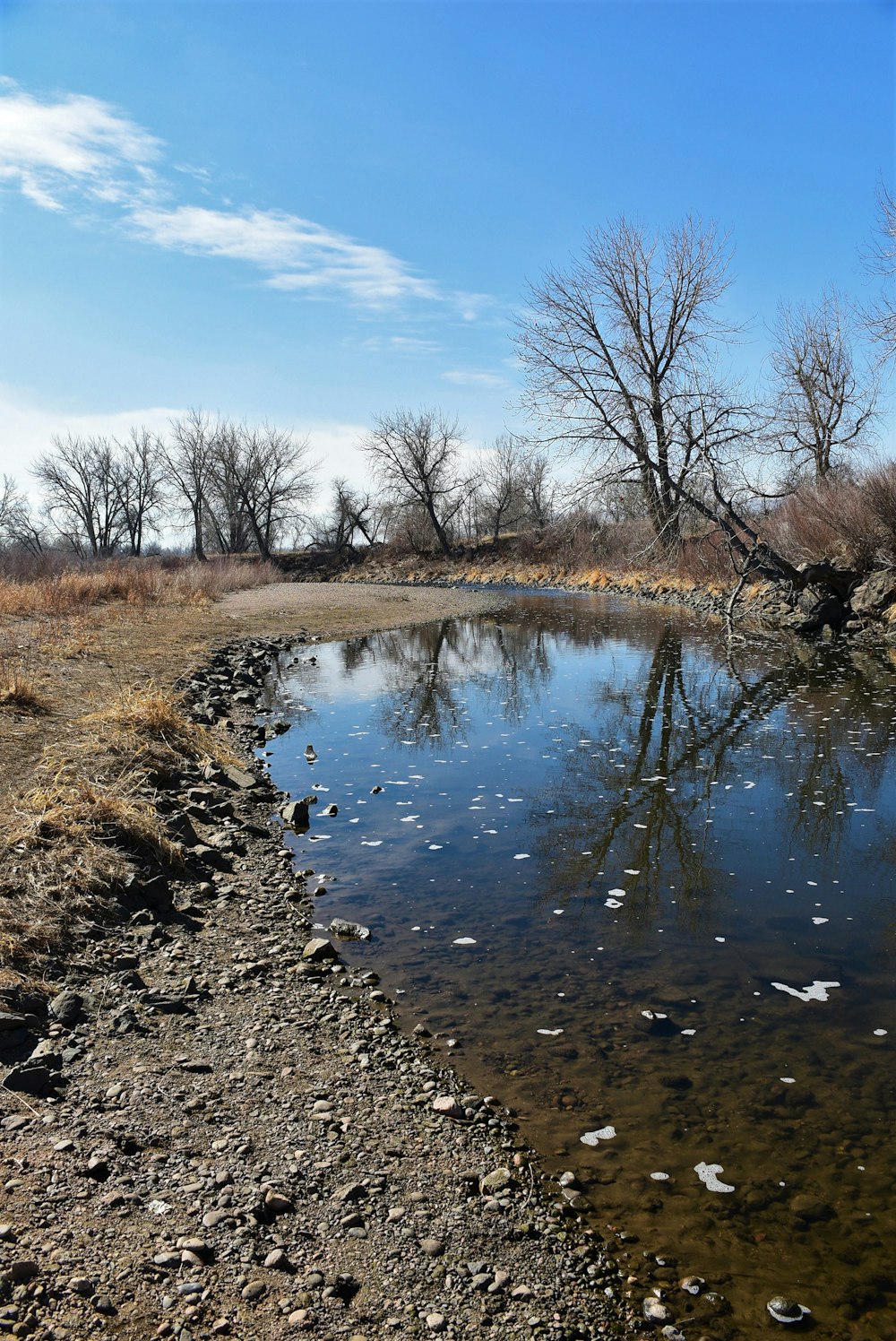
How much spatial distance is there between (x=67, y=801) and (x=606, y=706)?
869cm

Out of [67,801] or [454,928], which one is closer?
[454,928]

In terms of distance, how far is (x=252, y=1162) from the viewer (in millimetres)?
3334

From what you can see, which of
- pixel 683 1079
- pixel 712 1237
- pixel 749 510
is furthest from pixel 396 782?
pixel 749 510

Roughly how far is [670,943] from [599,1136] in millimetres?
1891

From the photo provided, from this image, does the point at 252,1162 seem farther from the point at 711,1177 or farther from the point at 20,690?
the point at 20,690

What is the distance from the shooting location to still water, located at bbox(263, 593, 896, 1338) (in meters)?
3.22

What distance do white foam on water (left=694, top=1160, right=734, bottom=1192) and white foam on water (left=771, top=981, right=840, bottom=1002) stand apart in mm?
1544

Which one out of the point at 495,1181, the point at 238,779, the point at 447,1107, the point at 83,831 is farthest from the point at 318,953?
the point at 238,779

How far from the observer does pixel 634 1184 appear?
3324 millimetres

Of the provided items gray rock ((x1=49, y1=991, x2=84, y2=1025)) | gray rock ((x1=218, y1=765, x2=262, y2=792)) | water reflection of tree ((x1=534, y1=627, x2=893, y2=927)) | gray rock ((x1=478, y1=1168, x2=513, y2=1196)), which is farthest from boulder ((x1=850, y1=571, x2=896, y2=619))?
gray rock ((x1=49, y1=991, x2=84, y2=1025))

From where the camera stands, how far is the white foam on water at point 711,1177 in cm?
331

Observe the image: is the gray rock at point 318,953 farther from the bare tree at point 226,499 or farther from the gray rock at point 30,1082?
the bare tree at point 226,499

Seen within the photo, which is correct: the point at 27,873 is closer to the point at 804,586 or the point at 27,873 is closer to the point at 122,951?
the point at 122,951

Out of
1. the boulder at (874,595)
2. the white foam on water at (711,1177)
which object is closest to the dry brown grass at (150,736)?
the white foam on water at (711,1177)
